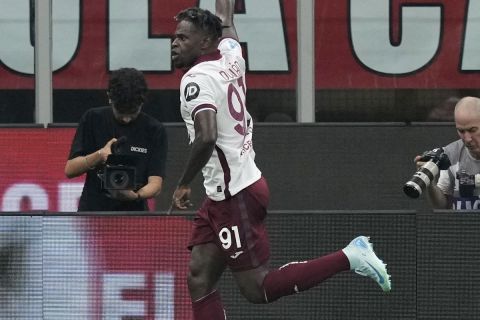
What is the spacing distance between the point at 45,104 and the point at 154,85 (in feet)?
2.87

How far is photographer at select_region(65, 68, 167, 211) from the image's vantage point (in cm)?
809

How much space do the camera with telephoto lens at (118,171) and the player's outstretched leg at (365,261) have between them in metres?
1.50

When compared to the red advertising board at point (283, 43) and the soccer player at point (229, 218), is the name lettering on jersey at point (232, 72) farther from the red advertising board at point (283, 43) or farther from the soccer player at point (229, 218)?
the red advertising board at point (283, 43)

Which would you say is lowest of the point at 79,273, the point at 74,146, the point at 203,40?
the point at 79,273

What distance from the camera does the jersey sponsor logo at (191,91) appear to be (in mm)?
6918

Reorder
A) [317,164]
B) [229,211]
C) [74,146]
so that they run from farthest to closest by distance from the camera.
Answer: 1. [317,164]
2. [74,146]
3. [229,211]

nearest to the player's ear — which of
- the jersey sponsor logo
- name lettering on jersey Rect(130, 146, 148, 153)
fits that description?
the jersey sponsor logo

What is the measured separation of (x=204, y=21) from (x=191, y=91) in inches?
17.7

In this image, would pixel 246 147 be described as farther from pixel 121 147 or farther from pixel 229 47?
pixel 121 147

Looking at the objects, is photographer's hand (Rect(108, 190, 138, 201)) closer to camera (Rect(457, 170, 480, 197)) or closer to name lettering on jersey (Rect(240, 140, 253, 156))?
name lettering on jersey (Rect(240, 140, 253, 156))

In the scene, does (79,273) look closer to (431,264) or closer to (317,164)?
(431,264)

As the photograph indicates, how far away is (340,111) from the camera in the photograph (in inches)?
411

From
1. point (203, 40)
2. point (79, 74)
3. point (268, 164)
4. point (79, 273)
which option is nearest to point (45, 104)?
point (79, 74)

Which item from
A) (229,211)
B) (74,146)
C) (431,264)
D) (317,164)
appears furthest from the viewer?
(317,164)
